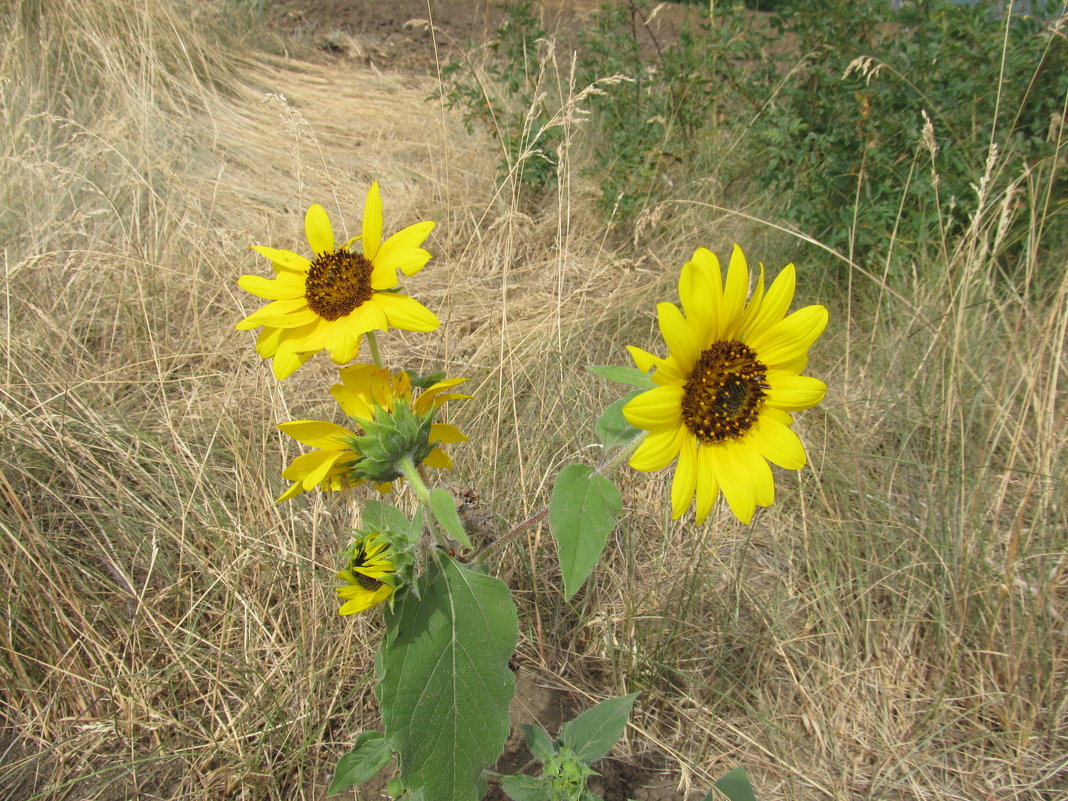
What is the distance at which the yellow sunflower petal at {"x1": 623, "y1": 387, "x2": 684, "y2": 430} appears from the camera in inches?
38.2

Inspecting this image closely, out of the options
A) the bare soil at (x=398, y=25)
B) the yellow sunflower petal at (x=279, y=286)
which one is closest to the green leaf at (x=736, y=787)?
the yellow sunflower petal at (x=279, y=286)

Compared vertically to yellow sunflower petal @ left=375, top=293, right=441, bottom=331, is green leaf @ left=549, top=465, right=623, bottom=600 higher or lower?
lower

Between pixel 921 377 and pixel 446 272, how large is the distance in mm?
2256

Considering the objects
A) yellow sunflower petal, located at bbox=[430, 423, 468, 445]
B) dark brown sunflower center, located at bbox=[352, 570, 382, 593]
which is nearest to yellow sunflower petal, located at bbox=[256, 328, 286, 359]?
yellow sunflower petal, located at bbox=[430, 423, 468, 445]

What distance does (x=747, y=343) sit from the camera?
1193 mm

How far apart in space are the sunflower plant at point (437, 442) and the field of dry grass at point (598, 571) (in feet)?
2.46

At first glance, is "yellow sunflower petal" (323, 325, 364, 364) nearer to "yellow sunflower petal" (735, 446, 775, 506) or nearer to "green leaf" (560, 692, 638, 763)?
"yellow sunflower petal" (735, 446, 775, 506)

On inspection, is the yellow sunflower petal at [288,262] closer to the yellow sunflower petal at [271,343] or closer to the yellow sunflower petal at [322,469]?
the yellow sunflower petal at [271,343]

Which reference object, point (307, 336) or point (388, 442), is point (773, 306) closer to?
point (388, 442)

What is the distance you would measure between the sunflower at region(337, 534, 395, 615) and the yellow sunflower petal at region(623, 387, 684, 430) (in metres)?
0.44

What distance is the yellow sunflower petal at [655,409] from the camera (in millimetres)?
971

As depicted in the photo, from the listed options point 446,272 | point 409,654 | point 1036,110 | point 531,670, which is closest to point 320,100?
point 446,272

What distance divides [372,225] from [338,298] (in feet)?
0.51

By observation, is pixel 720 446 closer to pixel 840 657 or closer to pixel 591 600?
pixel 591 600
